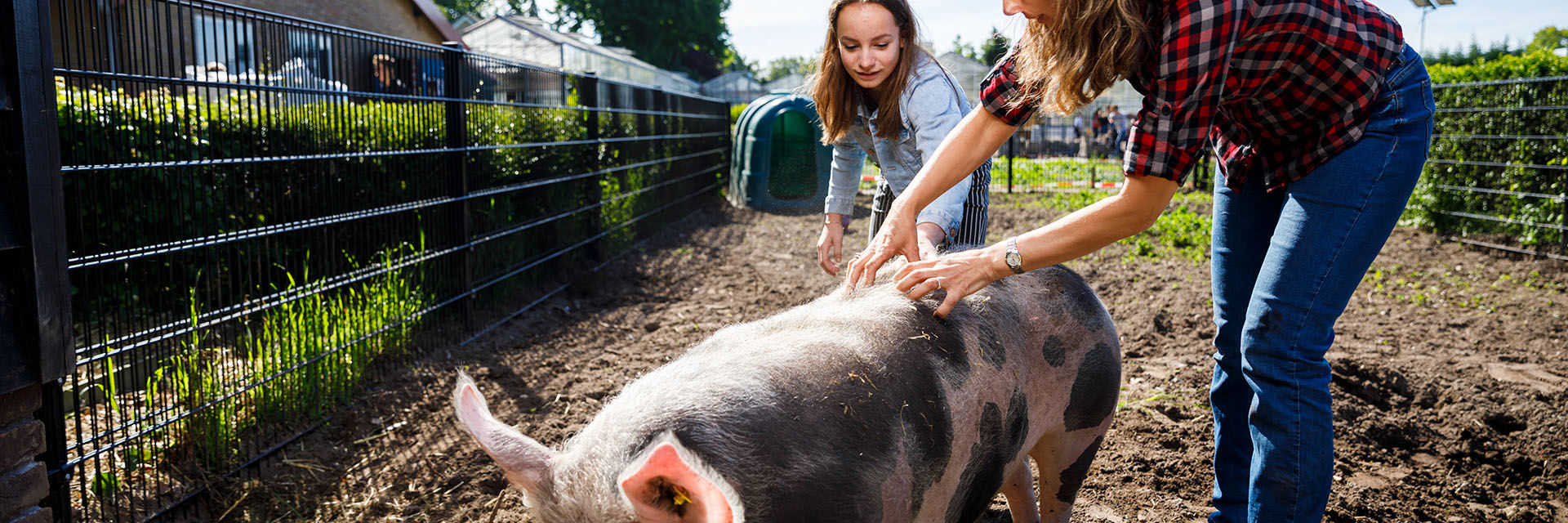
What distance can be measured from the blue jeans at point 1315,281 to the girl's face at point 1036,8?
2.32ft

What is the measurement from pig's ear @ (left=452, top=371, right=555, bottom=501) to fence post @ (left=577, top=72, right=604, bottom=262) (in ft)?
19.3

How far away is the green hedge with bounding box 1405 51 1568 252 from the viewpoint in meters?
8.23

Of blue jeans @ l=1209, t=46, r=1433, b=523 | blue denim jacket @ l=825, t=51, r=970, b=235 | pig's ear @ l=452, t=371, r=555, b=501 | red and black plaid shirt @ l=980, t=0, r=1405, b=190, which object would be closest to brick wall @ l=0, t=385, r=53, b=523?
pig's ear @ l=452, t=371, r=555, b=501

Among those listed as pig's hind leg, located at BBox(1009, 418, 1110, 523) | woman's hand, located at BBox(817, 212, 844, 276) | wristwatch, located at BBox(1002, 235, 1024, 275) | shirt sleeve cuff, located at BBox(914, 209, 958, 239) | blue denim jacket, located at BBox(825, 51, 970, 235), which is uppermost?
blue denim jacket, located at BBox(825, 51, 970, 235)

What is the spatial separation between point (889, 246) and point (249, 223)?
2.87m

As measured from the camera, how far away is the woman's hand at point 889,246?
7.50 ft

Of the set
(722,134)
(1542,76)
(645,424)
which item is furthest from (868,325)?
(722,134)

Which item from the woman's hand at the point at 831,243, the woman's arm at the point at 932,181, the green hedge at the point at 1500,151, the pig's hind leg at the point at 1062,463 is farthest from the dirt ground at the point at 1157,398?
the woman's arm at the point at 932,181

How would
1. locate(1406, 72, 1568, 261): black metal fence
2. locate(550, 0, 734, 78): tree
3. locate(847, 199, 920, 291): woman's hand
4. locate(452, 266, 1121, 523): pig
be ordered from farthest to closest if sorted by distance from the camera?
locate(550, 0, 734, 78): tree, locate(1406, 72, 1568, 261): black metal fence, locate(847, 199, 920, 291): woman's hand, locate(452, 266, 1121, 523): pig

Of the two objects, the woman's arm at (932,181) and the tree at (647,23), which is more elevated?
the tree at (647,23)

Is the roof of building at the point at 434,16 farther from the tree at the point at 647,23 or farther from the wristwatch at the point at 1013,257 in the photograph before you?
the tree at the point at 647,23

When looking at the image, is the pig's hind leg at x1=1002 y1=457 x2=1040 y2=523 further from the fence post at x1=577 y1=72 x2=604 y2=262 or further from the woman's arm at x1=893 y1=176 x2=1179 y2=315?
the fence post at x1=577 y1=72 x2=604 y2=262

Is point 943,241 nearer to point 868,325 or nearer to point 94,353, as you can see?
point 868,325

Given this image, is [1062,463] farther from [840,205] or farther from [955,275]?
Result: [840,205]
